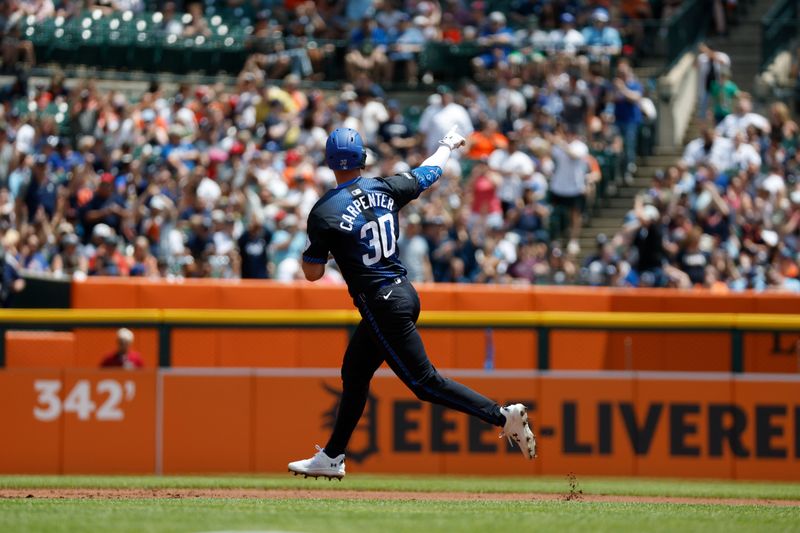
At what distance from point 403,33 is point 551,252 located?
5877 millimetres

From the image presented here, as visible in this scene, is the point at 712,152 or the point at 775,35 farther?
the point at 775,35

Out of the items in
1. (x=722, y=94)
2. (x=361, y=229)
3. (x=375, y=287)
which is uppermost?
(x=722, y=94)

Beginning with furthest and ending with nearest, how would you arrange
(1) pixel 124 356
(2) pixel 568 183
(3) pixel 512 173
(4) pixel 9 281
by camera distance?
(2) pixel 568 183
(3) pixel 512 173
(4) pixel 9 281
(1) pixel 124 356

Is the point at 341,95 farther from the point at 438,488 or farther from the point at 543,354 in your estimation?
the point at 438,488

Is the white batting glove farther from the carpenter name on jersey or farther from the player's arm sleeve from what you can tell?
the player's arm sleeve

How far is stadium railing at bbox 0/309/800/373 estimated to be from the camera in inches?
531

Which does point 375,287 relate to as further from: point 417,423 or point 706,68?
point 706,68

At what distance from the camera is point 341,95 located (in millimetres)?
22359

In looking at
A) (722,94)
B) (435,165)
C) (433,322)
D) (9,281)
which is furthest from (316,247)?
(722,94)

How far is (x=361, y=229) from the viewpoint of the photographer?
923cm

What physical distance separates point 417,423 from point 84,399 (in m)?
2.95

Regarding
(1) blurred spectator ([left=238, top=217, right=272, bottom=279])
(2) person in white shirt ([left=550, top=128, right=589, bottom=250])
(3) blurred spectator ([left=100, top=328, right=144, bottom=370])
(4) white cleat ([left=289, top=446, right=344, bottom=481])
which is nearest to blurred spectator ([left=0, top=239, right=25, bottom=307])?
(1) blurred spectator ([left=238, top=217, right=272, bottom=279])

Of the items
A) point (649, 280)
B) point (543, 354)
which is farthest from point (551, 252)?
point (543, 354)

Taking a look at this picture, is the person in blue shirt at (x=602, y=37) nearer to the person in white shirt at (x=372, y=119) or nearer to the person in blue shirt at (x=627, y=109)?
the person in blue shirt at (x=627, y=109)
